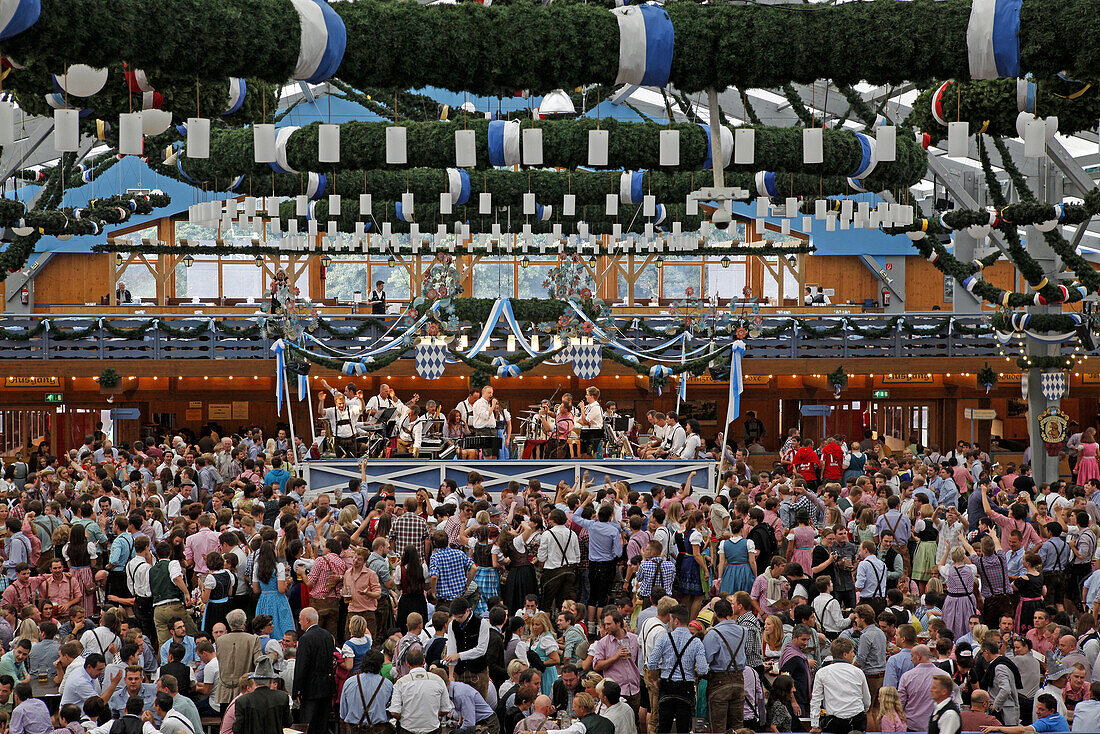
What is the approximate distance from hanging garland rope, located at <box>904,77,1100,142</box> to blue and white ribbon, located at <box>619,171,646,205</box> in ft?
16.2

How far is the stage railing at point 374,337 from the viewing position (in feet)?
87.4

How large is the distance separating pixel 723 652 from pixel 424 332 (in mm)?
13829

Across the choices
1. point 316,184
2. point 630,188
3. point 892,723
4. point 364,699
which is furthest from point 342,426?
point 892,723

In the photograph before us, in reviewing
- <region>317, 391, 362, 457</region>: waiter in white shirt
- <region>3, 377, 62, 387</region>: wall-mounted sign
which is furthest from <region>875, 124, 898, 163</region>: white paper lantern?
<region>3, 377, 62, 387</region>: wall-mounted sign

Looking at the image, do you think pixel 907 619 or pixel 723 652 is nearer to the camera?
pixel 723 652

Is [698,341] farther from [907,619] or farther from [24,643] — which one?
[24,643]

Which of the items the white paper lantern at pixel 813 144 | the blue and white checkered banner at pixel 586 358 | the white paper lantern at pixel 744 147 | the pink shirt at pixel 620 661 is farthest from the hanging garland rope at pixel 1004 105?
the blue and white checkered banner at pixel 586 358

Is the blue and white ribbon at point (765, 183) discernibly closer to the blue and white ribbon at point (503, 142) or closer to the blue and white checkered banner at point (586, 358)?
the blue and white ribbon at point (503, 142)

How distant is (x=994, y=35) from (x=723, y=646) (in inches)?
177

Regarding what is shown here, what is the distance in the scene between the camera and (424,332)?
21781 millimetres

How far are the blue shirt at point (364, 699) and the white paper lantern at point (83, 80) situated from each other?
429 centimetres

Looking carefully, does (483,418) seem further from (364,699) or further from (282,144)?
(364,699)

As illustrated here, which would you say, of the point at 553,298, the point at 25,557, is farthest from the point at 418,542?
the point at 553,298

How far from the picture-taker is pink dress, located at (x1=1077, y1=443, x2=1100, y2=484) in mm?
20344
